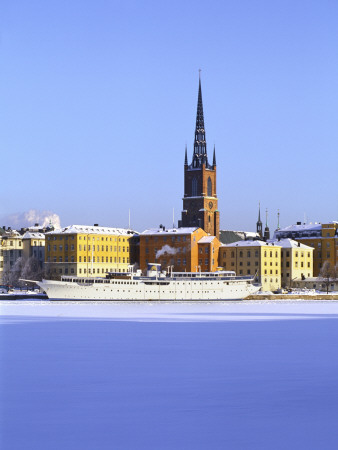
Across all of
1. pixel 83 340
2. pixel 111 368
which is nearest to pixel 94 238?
pixel 83 340

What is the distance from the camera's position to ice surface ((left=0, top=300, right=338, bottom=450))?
14930mm

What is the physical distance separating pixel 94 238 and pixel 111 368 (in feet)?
340

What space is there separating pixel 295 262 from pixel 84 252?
1268 inches

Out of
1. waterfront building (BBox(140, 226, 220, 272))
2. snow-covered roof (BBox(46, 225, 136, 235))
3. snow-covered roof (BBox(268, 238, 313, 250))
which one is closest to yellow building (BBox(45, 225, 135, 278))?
snow-covered roof (BBox(46, 225, 136, 235))

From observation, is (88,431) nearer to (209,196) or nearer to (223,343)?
(223,343)

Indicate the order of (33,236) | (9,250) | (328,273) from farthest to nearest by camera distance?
(9,250) → (33,236) → (328,273)

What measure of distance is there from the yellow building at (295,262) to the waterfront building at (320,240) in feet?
13.5

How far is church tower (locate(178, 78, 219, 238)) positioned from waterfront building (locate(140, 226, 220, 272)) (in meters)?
17.0

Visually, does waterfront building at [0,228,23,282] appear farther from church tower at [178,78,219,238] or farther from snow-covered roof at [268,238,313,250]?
snow-covered roof at [268,238,313,250]

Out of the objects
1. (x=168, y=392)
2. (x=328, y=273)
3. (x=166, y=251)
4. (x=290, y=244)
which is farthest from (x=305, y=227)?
(x=168, y=392)

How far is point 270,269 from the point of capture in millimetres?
125875

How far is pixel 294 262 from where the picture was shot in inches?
5020

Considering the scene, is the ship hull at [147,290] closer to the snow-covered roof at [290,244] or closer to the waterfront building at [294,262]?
the waterfront building at [294,262]

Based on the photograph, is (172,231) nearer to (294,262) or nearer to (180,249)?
(180,249)
